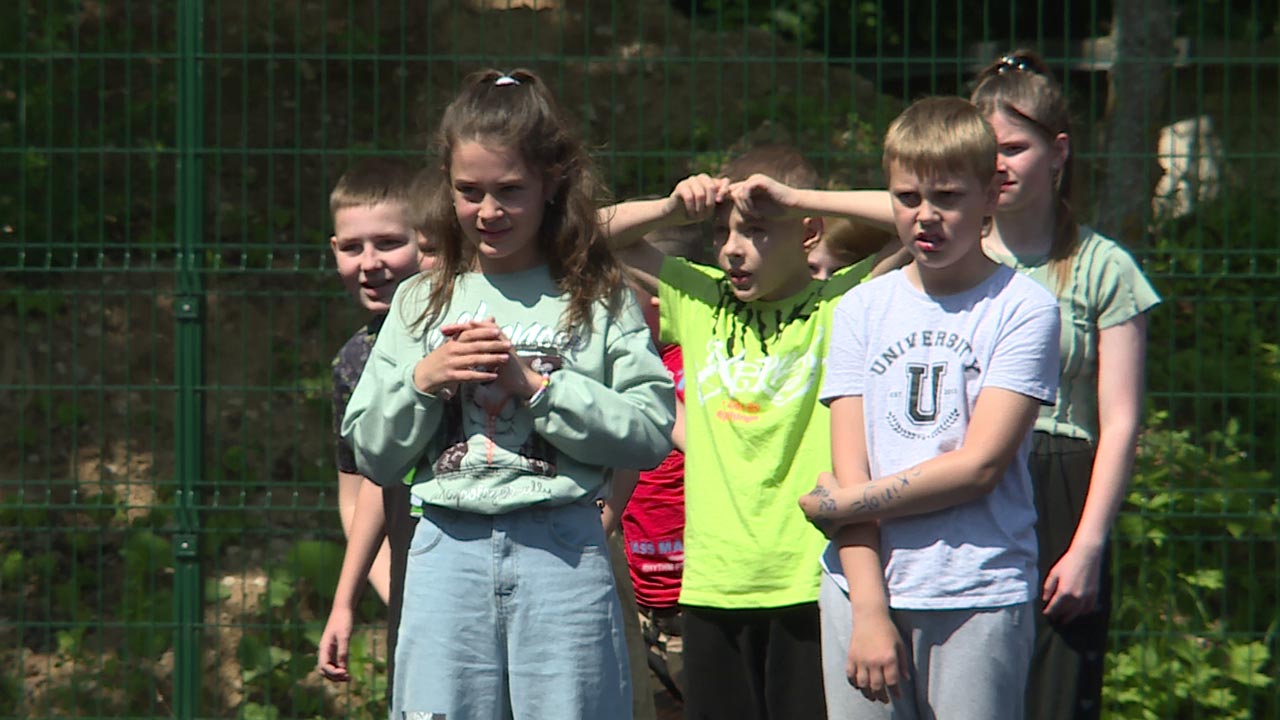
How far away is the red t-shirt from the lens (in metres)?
4.29

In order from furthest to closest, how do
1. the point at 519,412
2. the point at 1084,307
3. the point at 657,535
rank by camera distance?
the point at 657,535, the point at 1084,307, the point at 519,412

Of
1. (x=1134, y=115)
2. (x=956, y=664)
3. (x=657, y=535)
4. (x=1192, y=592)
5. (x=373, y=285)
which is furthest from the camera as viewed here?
(x=1134, y=115)

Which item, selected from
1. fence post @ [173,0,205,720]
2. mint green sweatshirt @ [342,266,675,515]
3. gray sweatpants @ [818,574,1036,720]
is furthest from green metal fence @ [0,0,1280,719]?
gray sweatpants @ [818,574,1036,720]

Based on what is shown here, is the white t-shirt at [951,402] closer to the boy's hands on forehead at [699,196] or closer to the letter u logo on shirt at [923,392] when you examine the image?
the letter u logo on shirt at [923,392]

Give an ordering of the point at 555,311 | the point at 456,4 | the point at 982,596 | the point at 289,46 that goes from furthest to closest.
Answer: the point at 289,46, the point at 456,4, the point at 555,311, the point at 982,596

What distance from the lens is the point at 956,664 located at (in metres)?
2.75

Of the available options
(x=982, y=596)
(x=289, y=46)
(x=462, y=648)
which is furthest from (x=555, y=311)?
(x=289, y=46)

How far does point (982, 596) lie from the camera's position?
274cm

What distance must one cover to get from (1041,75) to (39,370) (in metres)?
4.36

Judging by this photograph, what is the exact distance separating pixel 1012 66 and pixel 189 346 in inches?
119

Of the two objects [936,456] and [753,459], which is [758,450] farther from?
[936,456]

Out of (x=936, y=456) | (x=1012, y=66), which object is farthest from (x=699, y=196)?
(x=936, y=456)

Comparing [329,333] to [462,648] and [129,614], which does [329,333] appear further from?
[462,648]

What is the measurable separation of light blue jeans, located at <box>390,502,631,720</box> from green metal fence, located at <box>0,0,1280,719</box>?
8.09 ft
